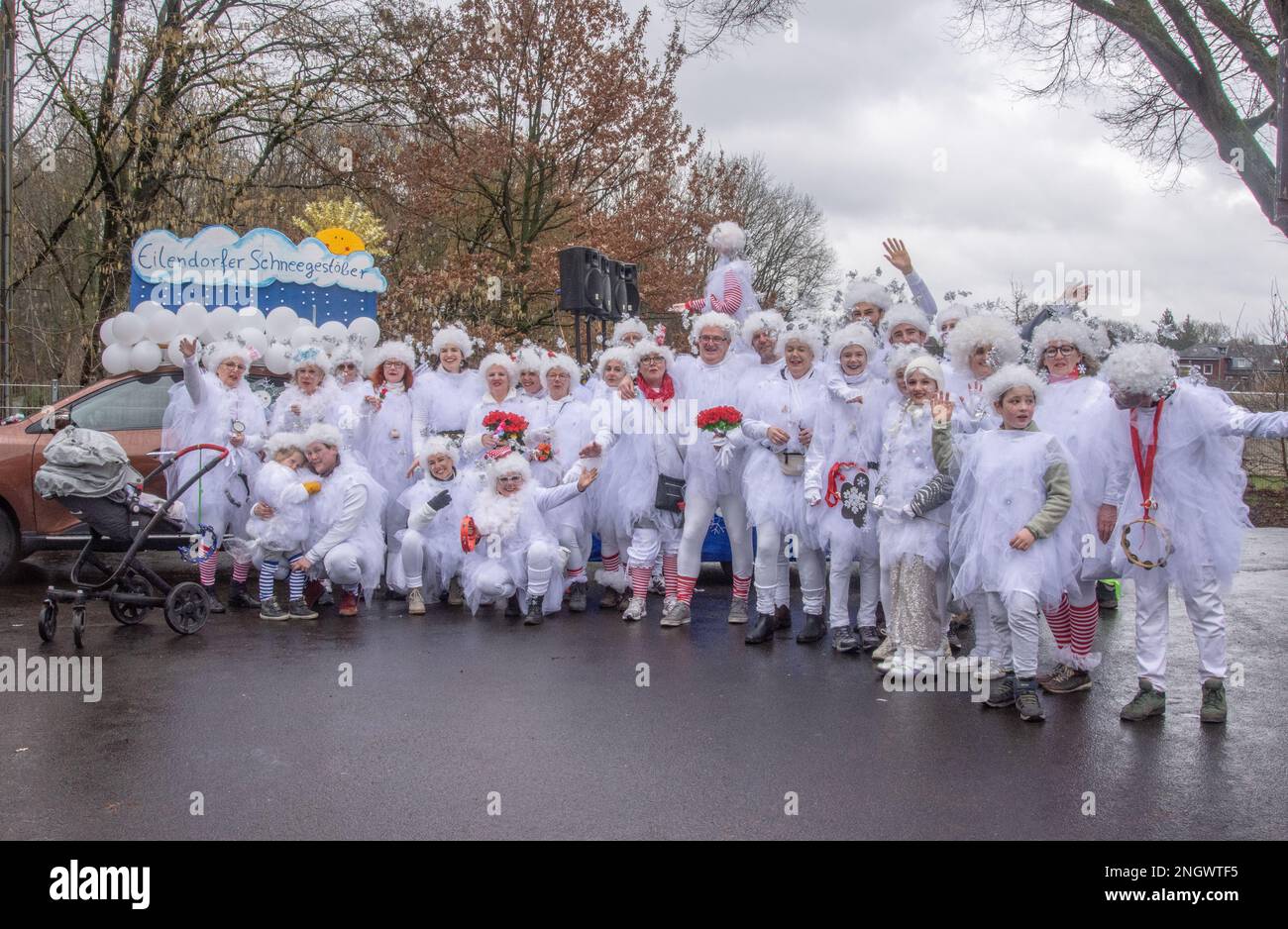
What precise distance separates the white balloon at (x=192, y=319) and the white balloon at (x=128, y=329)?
345mm

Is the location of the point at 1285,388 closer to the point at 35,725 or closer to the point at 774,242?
the point at 35,725

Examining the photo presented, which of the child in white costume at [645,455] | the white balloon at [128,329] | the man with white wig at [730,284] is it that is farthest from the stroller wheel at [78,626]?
the man with white wig at [730,284]

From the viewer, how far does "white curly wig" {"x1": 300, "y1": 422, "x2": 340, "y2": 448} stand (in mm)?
8070

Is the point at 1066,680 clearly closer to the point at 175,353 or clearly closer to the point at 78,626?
the point at 78,626

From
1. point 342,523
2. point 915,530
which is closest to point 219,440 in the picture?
point 342,523

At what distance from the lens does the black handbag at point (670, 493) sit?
7785mm

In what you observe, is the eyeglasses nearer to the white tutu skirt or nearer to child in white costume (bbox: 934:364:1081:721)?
child in white costume (bbox: 934:364:1081:721)

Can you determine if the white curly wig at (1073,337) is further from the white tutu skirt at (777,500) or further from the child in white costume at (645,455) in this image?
the child in white costume at (645,455)

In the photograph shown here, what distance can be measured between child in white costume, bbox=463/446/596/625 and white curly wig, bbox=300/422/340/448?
111 centimetres

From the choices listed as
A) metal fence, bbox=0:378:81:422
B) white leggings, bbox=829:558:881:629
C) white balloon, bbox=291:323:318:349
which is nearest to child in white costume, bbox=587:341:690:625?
white leggings, bbox=829:558:881:629
